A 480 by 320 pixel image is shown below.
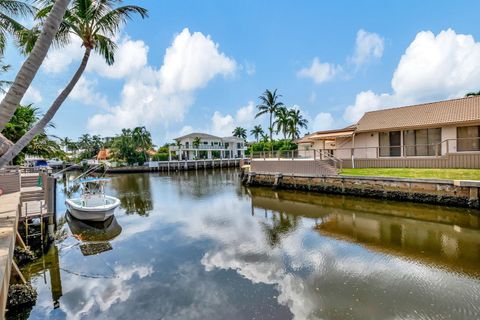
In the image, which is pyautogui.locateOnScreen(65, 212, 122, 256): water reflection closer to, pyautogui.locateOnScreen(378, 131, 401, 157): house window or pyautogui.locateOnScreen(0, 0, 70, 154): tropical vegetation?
pyautogui.locateOnScreen(0, 0, 70, 154): tropical vegetation

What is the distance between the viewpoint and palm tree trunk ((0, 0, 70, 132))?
4.43m

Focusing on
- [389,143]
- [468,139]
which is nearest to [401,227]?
[468,139]

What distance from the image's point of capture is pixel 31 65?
4.53 meters

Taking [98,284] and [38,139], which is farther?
[38,139]

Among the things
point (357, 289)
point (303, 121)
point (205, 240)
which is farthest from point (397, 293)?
point (303, 121)

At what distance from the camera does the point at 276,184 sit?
2391 cm

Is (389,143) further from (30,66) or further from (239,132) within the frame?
(239,132)

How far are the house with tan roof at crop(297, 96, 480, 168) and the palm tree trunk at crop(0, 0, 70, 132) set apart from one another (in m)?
19.6

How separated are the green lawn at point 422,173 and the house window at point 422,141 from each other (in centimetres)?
295

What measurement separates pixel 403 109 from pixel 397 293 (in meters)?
21.5

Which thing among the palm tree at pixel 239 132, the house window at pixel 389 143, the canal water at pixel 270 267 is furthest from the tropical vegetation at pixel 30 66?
the palm tree at pixel 239 132

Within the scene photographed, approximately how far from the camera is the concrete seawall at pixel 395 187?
46.3ft

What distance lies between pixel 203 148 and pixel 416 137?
5126 centimetres

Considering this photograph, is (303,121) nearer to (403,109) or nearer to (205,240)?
(403,109)
